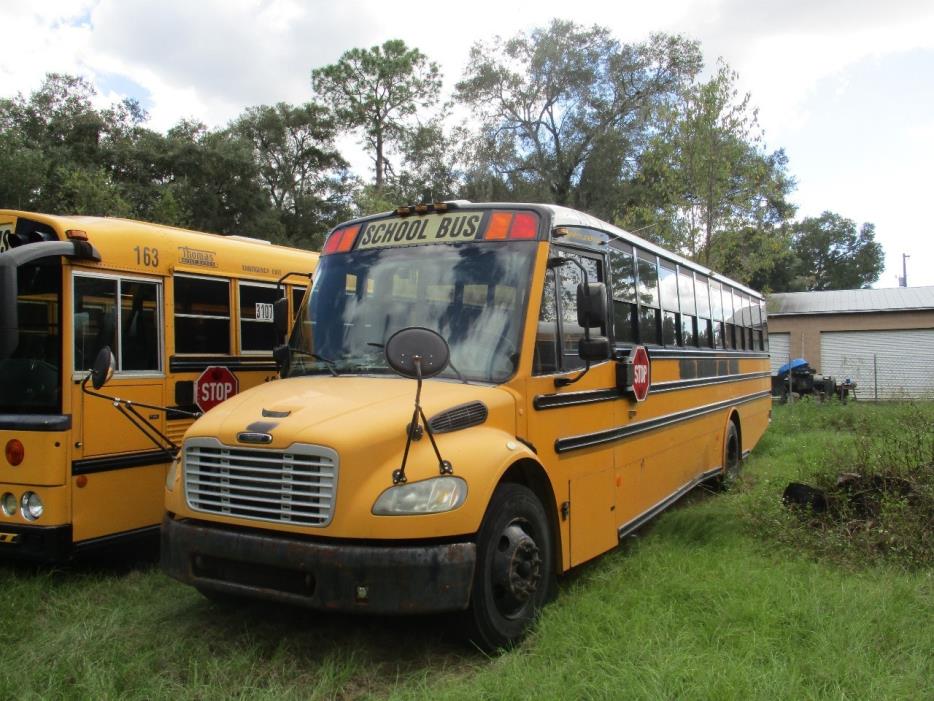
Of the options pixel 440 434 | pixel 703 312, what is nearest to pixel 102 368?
pixel 440 434

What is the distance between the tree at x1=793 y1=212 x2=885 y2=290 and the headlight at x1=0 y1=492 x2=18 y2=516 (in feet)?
232

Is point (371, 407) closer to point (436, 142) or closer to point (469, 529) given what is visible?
point (469, 529)

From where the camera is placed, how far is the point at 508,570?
4.14 meters

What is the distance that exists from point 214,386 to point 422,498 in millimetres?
3471

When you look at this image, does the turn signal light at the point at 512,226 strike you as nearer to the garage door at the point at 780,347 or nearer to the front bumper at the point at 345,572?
the front bumper at the point at 345,572

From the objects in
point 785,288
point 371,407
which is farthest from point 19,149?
point 785,288

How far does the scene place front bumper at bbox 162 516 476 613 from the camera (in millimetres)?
3678

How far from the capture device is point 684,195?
54.5 ft

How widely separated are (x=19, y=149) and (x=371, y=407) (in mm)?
29062

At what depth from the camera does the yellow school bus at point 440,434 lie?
3.75m

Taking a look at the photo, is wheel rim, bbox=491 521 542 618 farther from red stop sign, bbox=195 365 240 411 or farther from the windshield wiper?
red stop sign, bbox=195 365 240 411

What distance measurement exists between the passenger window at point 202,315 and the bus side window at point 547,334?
3.25 meters

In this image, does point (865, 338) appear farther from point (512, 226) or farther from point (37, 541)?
point (37, 541)

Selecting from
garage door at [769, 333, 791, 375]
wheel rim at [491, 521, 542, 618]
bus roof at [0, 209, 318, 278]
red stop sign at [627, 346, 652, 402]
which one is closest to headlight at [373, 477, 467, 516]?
wheel rim at [491, 521, 542, 618]
